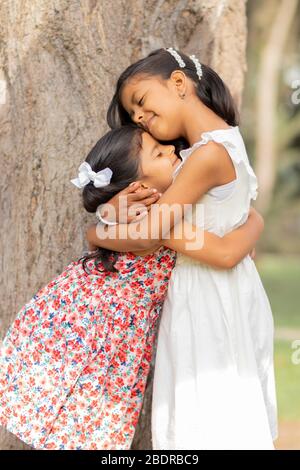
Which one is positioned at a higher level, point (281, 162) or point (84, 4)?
point (84, 4)

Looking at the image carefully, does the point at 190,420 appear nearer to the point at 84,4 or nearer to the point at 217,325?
the point at 217,325

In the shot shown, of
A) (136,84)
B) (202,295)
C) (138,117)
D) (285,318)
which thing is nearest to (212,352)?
(202,295)

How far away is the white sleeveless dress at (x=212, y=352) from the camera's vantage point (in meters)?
2.90

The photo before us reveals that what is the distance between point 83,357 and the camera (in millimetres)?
2955

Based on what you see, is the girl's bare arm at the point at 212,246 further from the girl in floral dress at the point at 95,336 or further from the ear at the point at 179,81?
the ear at the point at 179,81

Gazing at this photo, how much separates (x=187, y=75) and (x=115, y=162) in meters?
0.43

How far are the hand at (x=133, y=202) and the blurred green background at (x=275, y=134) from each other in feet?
28.7

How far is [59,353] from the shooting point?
298 cm

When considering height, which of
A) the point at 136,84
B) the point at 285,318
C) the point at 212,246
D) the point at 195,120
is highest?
the point at 136,84

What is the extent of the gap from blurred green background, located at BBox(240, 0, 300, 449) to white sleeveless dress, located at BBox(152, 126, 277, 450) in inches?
340

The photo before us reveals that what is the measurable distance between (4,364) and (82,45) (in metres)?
1.38

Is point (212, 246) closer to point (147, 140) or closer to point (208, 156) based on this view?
point (208, 156)

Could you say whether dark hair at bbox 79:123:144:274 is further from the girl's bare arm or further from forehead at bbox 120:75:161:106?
the girl's bare arm
